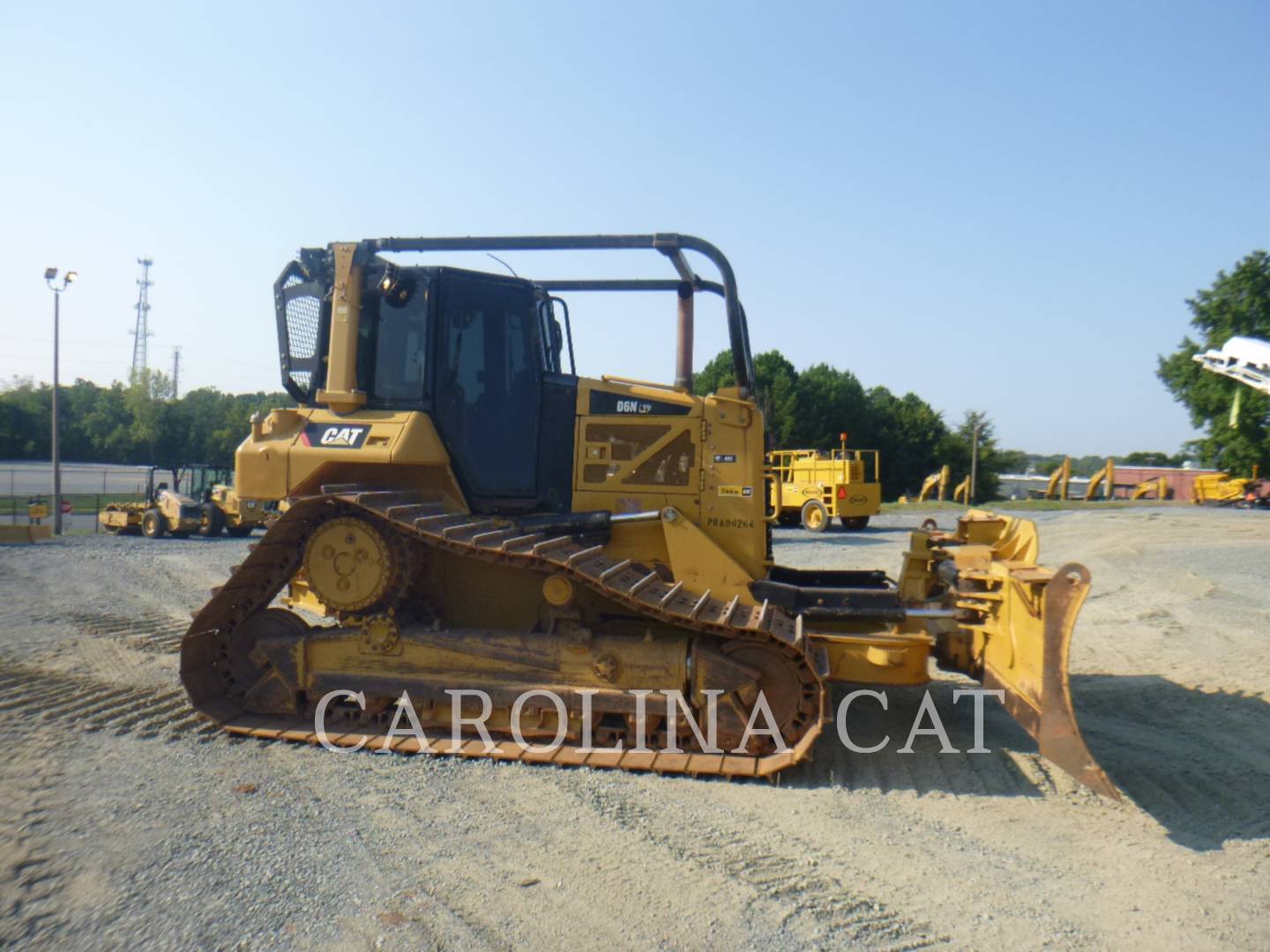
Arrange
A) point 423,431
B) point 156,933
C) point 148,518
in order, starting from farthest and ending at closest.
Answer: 1. point 148,518
2. point 423,431
3. point 156,933

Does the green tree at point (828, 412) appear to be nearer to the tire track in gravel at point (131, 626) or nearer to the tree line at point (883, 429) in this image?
the tree line at point (883, 429)

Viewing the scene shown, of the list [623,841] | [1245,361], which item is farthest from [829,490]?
[1245,361]

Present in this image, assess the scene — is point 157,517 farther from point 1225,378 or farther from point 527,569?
point 1225,378

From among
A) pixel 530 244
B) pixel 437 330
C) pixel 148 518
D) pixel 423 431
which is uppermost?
pixel 530 244

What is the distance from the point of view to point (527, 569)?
19.4 feet

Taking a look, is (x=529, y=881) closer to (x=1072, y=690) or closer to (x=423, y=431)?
(x=423, y=431)

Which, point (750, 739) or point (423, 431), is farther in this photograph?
point (423, 431)

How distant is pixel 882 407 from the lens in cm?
5956

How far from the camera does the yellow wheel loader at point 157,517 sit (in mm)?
23469

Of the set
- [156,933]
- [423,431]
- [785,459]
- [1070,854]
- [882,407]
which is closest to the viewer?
[156,933]

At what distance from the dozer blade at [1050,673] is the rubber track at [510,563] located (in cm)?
109

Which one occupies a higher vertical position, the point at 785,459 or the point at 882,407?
the point at 882,407

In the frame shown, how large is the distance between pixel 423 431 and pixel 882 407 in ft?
185

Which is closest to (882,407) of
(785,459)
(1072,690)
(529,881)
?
(785,459)
